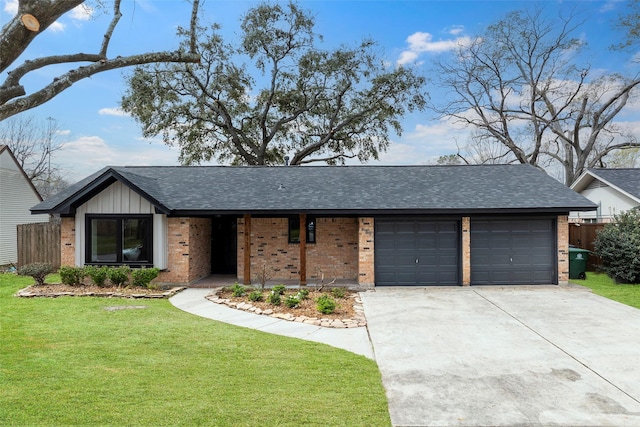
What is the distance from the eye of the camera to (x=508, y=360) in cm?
569

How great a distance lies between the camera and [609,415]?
409cm

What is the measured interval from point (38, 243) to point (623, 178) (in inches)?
974

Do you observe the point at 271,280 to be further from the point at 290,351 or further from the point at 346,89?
the point at 346,89

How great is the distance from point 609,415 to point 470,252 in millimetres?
7851

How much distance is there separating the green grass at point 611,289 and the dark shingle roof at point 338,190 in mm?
2491

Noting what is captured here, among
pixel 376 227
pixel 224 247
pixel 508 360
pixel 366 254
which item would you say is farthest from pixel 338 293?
pixel 224 247

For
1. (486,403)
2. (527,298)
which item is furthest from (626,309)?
(486,403)

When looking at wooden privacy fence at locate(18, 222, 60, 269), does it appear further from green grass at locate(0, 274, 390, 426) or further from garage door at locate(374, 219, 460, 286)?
garage door at locate(374, 219, 460, 286)

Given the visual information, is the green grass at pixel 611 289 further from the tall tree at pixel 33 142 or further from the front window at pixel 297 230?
the tall tree at pixel 33 142

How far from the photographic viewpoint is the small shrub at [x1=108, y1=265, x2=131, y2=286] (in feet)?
35.0

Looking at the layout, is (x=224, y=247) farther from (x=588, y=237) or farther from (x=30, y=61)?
(x=588, y=237)

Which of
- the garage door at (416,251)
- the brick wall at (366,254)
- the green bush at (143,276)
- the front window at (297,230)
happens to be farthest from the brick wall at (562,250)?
the green bush at (143,276)

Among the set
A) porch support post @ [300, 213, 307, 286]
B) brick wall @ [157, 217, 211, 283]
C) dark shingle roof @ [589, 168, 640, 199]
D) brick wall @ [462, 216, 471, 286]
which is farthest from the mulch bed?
dark shingle roof @ [589, 168, 640, 199]

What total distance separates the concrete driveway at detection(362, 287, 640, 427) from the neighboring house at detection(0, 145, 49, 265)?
16.3 m
